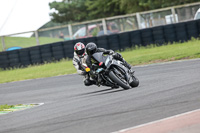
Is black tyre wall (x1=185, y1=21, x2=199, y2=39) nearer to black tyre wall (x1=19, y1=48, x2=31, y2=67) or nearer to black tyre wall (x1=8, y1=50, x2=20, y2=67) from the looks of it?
black tyre wall (x1=19, y1=48, x2=31, y2=67)

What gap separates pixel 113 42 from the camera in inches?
1002

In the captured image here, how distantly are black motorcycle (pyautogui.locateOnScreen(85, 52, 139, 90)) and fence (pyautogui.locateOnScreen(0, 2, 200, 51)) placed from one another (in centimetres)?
1787

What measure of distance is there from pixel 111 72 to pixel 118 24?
1935cm

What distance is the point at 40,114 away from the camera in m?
9.09

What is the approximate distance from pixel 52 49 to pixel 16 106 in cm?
1499

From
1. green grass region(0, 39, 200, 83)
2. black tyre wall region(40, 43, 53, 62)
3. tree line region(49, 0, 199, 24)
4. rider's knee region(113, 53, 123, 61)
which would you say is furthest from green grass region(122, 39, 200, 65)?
tree line region(49, 0, 199, 24)

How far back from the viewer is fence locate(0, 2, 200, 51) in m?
28.5

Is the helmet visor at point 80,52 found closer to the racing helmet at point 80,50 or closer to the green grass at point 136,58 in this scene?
the racing helmet at point 80,50

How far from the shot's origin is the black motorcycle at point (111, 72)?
35.1 ft

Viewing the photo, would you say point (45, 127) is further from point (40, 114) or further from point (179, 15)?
point (179, 15)

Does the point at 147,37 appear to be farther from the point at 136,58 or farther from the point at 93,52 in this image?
the point at 93,52

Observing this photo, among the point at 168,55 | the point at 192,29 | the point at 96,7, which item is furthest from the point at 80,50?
the point at 96,7

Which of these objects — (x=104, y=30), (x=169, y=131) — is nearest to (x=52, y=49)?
(x=104, y=30)

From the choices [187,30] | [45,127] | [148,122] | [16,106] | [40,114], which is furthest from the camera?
[187,30]
